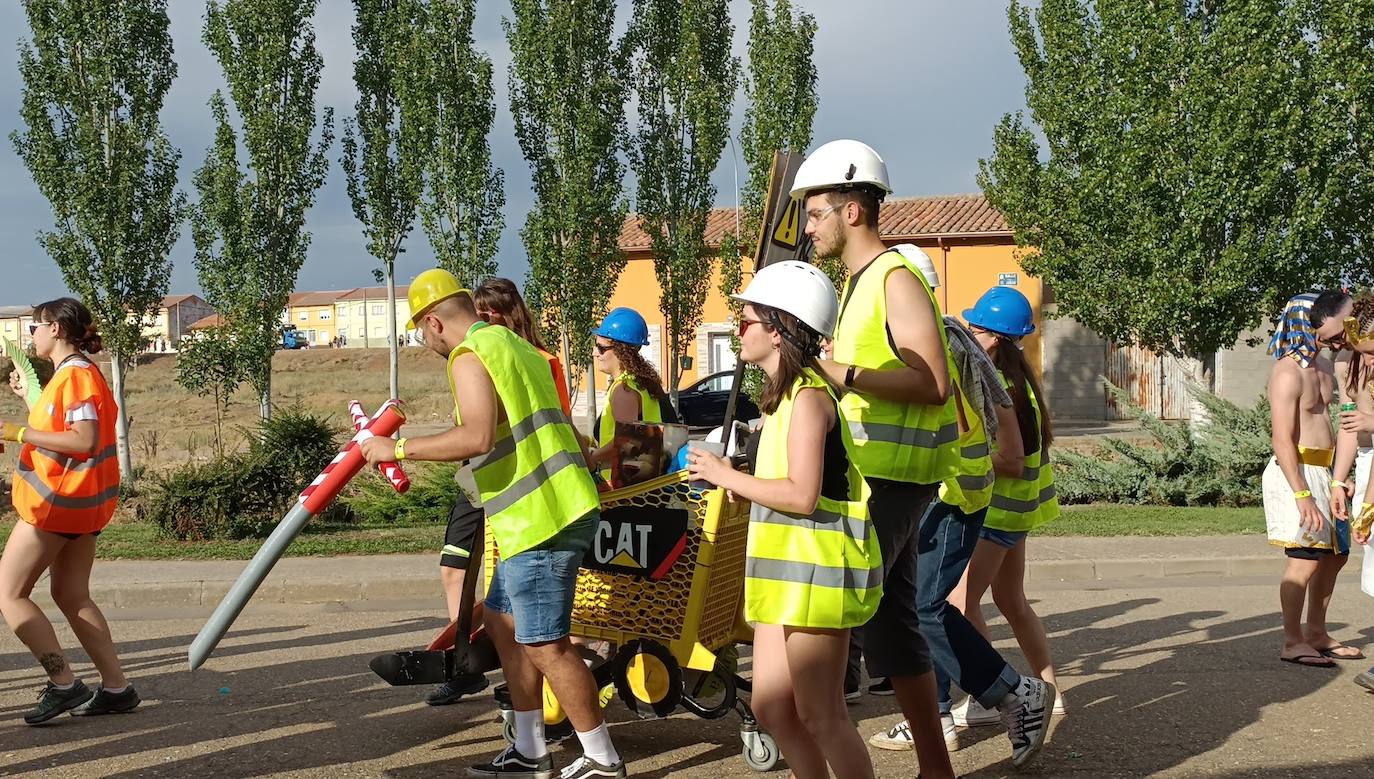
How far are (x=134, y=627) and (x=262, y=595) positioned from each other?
3.62 ft

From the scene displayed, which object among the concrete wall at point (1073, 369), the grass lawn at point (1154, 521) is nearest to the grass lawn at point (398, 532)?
the grass lawn at point (1154, 521)

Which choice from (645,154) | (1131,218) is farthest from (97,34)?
(1131,218)

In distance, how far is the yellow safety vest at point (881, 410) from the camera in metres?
3.92

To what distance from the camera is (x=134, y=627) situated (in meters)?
8.61

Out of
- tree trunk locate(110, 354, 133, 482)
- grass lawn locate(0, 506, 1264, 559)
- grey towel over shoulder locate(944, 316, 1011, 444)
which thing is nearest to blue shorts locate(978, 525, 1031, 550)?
grey towel over shoulder locate(944, 316, 1011, 444)

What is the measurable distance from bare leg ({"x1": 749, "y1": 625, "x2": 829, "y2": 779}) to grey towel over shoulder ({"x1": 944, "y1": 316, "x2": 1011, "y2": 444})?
1460mm

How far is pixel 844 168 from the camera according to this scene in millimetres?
3969

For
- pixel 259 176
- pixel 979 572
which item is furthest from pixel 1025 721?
pixel 259 176

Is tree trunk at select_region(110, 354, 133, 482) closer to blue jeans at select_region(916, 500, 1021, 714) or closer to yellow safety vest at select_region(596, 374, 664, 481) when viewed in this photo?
yellow safety vest at select_region(596, 374, 664, 481)

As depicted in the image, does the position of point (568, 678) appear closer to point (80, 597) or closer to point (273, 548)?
point (273, 548)

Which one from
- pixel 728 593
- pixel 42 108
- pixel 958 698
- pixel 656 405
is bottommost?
pixel 958 698

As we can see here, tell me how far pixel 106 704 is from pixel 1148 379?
35250mm

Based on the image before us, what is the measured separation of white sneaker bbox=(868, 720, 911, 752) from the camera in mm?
5207

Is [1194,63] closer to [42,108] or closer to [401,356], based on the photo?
[42,108]
